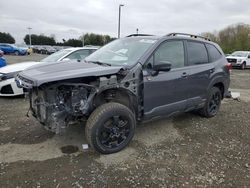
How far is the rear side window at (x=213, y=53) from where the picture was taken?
18.4 ft

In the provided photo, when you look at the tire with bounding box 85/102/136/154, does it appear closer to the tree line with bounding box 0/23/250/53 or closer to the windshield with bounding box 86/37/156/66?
the windshield with bounding box 86/37/156/66

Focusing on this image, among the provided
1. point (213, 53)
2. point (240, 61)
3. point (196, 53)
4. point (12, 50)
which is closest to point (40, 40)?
point (12, 50)

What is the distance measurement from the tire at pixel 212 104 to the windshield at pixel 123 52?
2.10m

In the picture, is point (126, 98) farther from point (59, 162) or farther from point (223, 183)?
point (223, 183)

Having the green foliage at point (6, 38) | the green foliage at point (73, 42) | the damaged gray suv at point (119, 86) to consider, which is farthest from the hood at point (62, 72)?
the green foliage at point (6, 38)

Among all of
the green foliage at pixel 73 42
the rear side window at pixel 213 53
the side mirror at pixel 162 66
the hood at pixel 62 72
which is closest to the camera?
the hood at pixel 62 72

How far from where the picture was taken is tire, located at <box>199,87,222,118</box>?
5668 mm

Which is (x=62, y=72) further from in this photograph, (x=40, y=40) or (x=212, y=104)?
(x=40, y=40)

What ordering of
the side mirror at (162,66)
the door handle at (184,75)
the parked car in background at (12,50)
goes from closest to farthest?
the side mirror at (162,66), the door handle at (184,75), the parked car in background at (12,50)

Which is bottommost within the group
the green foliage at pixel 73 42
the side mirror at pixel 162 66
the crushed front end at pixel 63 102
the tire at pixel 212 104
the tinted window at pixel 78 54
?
the tire at pixel 212 104

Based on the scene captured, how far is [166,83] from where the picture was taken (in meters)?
4.40

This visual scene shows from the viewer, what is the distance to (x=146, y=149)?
13.7 ft

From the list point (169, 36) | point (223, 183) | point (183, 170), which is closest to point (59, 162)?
point (183, 170)

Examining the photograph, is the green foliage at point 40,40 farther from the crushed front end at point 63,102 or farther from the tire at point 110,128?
the tire at point 110,128
